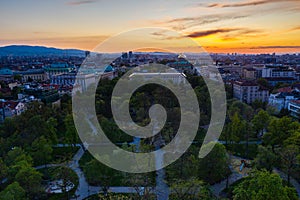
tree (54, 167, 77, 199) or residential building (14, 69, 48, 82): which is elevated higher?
residential building (14, 69, 48, 82)

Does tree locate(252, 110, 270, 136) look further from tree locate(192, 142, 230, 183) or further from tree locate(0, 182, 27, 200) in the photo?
tree locate(0, 182, 27, 200)

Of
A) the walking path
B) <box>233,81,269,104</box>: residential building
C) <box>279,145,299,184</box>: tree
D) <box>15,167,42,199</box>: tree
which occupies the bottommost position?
the walking path

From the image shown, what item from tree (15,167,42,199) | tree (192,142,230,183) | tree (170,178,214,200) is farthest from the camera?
tree (192,142,230,183)

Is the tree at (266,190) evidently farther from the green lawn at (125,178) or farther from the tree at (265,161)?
the green lawn at (125,178)

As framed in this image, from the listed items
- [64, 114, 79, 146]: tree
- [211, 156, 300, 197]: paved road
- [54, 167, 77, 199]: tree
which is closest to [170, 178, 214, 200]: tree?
[211, 156, 300, 197]: paved road

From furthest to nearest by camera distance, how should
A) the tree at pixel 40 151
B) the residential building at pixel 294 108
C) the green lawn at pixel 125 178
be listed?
the residential building at pixel 294 108, the tree at pixel 40 151, the green lawn at pixel 125 178

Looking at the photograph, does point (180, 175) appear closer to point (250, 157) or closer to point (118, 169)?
point (118, 169)

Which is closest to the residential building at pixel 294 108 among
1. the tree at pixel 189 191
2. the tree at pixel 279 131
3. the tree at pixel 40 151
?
the tree at pixel 279 131

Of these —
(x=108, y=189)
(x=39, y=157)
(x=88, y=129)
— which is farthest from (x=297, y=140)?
(x=39, y=157)

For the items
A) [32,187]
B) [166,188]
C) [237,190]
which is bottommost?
[166,188]
